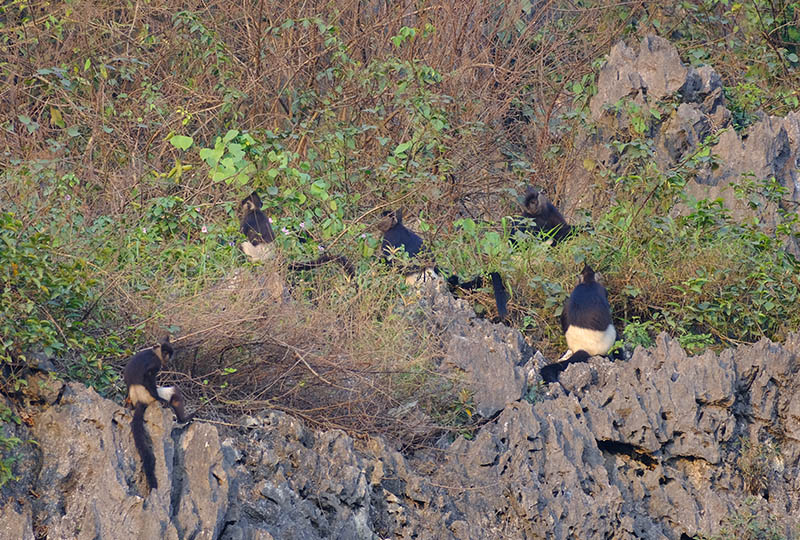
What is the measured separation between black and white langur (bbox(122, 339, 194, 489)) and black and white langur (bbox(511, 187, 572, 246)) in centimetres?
392

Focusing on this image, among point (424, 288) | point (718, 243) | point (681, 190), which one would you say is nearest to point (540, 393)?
point (424, 288)

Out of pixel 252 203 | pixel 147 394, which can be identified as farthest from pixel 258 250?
pixel 147 394

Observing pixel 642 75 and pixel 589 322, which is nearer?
pixel 589 322

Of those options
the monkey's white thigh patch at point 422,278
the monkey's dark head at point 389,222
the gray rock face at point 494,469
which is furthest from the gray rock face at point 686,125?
the gray rock face at point 494,469

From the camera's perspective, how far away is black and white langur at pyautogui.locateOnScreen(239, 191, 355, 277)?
6.44 meters

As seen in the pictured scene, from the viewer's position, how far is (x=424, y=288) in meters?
6.32

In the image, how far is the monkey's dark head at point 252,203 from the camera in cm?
714

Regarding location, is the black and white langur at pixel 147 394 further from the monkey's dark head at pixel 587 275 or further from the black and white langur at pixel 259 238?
the monkey's dark head at pixel 587 275

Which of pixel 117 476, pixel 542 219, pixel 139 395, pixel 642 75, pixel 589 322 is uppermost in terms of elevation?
pixel 139 395

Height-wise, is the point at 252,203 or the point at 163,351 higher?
the point at 163,351

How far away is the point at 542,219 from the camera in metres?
8.09

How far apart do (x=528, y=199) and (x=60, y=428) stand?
475cm

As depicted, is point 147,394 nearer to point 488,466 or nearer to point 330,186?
point 488,466

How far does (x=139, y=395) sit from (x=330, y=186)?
3.72m
